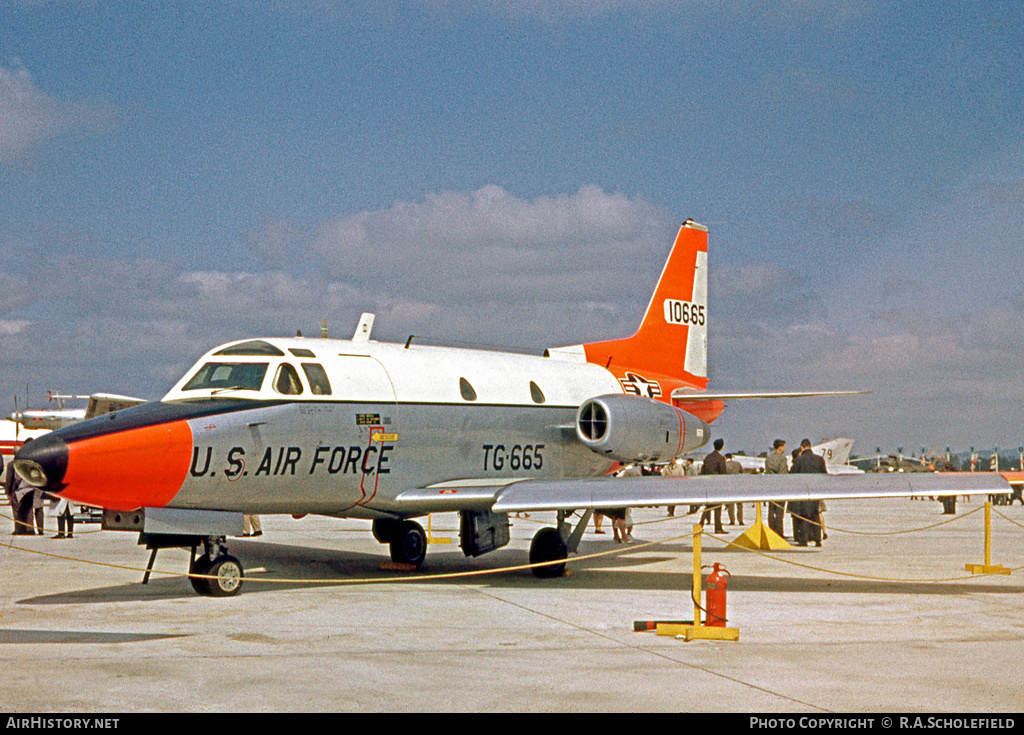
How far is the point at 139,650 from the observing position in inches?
361

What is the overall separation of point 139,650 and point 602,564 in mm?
9862

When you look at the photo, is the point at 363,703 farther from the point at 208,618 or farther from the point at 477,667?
the point at 208,618

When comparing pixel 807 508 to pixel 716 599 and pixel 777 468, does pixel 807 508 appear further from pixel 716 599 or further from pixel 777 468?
pixel 716 599

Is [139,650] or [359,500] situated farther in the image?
[359,500]

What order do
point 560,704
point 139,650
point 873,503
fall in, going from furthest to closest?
point 873,503
point 139,650
point 560,704

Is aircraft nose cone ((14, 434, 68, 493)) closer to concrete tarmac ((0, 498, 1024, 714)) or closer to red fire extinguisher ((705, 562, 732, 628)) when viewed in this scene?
concrete tarmac ((0, 498, 1024, 714))

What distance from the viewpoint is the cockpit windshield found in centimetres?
1317

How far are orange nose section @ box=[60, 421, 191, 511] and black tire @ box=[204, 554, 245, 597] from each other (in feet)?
3.62

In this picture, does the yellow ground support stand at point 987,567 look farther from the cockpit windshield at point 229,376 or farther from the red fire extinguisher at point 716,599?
the cockpit windshield at point 229,376

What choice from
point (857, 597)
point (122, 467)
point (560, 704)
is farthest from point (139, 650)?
point (857, 597)

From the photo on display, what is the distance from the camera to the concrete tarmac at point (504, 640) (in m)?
7.38

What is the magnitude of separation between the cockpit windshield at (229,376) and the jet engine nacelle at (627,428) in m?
5.32

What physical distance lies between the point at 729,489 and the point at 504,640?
4.65 m

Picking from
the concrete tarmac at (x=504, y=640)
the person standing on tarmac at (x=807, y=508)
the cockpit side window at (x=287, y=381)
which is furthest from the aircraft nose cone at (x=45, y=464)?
the person standing on tarmac at (x=807, y=508)
